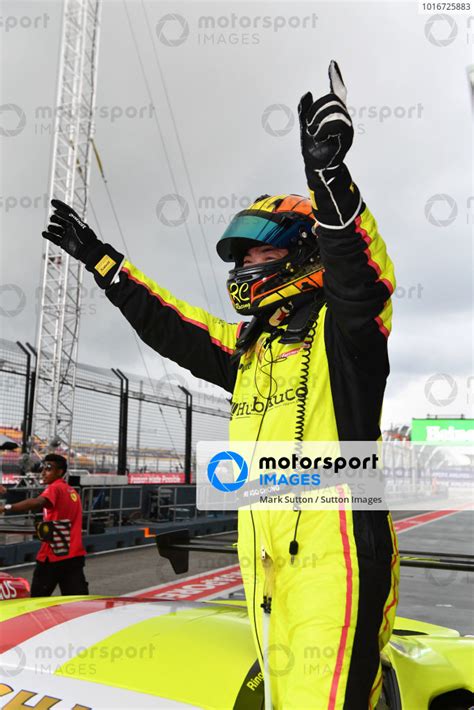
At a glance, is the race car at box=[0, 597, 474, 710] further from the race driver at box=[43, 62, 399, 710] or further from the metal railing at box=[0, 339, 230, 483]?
the metal railing at box=[0, 339, 230, 483]

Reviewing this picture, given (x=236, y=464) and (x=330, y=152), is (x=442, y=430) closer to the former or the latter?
(x=236, y=464)

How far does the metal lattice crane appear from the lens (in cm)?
1986

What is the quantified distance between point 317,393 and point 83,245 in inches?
47.5

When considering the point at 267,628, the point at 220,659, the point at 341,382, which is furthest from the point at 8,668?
the point at 341,382

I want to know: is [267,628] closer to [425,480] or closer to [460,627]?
[460,627]

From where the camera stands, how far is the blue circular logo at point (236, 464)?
1.96m

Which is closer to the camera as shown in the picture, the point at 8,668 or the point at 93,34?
the point at 8,668

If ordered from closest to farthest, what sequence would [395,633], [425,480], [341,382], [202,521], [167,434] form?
[341,382], [395,633], [202,521], [167,434], [425,480]

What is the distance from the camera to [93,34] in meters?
23.0

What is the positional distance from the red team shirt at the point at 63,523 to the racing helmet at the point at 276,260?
12.6 ft

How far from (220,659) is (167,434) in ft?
50.8

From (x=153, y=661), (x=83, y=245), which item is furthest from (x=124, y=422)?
(x=153, y=661)

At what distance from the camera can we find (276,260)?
6.66ft

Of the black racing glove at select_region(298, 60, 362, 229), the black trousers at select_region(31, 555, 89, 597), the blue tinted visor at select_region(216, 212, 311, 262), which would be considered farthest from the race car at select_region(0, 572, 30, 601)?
the black racing glove at select_region(298, 60, 362, 229)
